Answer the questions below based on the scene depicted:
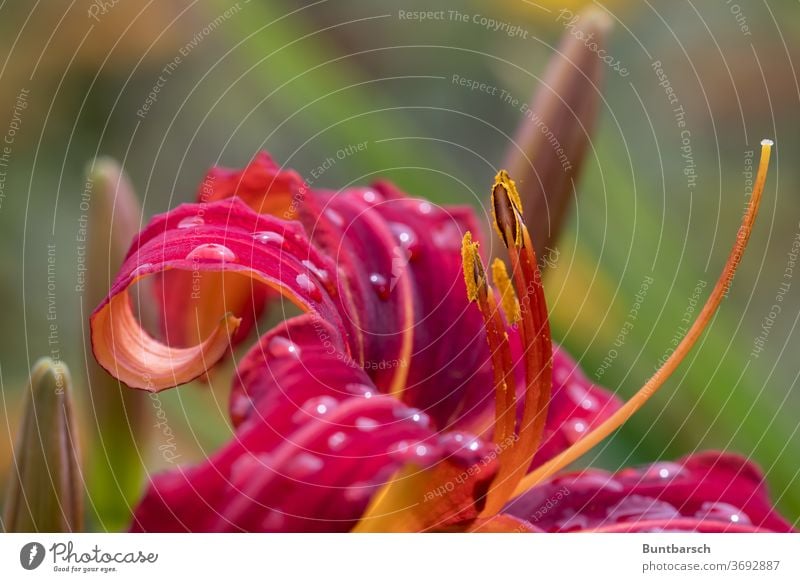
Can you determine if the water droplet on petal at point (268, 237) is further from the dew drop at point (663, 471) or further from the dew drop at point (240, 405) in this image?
the dew drop at point (663, 471)

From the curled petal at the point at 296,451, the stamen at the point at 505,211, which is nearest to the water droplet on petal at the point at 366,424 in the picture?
the curled petal at the point at 296,451

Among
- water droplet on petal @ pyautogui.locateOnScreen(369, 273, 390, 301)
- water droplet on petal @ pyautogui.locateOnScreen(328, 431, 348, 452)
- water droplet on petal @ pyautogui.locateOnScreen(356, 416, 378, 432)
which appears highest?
water droplet on petal @ pyautogui.locateOnScreen(369, 273, 390, 301)

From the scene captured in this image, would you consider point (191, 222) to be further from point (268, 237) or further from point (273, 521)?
point (273, 521)

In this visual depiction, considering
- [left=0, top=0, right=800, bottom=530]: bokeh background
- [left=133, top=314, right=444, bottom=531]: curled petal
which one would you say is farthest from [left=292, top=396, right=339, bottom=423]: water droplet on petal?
[left=0, top=0, right=800, bottom=530]: bokeh background

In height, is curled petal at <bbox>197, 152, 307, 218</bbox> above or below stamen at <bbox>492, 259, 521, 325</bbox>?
above

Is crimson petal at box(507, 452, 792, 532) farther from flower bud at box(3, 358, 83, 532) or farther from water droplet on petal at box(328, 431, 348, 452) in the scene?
flower bud at box(3, 358, 83, 532)
